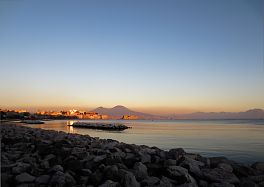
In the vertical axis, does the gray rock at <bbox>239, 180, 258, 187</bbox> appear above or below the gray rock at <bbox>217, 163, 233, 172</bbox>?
below

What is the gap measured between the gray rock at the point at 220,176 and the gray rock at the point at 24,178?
11.0 feet

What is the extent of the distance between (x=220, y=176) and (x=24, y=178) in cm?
380

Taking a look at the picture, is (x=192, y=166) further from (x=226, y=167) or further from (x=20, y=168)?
(x=20, y=168)

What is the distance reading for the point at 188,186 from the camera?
16.2ft

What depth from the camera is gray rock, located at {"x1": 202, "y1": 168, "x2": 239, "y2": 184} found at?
5516 millimetres

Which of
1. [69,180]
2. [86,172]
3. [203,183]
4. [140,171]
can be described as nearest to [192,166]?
[203,183]

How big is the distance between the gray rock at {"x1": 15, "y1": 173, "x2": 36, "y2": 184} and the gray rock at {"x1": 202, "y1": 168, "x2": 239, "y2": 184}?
3366 millimetres

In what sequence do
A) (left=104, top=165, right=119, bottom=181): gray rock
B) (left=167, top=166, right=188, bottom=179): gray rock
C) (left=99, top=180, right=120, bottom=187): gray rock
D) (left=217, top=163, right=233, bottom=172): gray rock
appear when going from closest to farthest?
1. (left=99, top=180, right=120, bottom=187): gray rock
2. (left=104, top=165, right=119, bottom=181): gray rock
3. (left=167, top=166, right=188, bottom=179): gray rock
4. (left=217, top=163, right=233, bottom=172): gray rock

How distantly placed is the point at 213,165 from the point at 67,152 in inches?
147

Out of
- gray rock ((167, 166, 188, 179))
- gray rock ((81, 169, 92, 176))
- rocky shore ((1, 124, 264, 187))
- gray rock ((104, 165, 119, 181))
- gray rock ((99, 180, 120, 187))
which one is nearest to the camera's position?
gray rock ((99, 180, 120, 187))

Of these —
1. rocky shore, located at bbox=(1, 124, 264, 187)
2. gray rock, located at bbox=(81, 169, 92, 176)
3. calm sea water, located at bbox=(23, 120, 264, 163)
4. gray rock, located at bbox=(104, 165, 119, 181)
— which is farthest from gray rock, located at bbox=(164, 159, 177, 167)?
calm sea water, located at bbox=(23, 120, 264, 163)

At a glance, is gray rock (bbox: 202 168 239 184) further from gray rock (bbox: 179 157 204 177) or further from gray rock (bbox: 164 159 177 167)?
gray rock (bbox: 164 159 177 167)

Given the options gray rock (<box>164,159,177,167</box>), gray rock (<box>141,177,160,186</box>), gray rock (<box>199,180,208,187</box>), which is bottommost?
gray rock (<box>199,180,208,187</box>)

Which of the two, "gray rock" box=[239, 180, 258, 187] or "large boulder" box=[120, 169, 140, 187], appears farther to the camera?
"gray rock" box=[239, 180, 258, 187]
